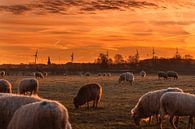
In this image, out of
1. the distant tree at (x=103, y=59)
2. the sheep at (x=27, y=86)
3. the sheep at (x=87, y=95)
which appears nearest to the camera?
the sheep at (x=87, y=95)

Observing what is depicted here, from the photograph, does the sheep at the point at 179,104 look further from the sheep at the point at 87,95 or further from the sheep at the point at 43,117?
the sheep at the point at 87,95

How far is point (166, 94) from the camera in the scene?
17.2 metres

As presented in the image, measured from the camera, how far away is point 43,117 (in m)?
9.91

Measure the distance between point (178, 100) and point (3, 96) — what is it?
8131 mm

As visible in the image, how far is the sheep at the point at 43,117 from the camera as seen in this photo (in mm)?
9914

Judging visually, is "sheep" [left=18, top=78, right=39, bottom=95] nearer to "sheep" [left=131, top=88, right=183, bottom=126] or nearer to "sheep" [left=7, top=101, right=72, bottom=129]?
"sheep" [left=131, top=88, right=183, bottom=126]

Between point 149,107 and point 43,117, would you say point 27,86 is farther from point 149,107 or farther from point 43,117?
point 43,117

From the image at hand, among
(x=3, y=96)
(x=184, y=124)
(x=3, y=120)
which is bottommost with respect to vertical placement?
(x=184, y=124)

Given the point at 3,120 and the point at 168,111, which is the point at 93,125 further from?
the point at 3,120

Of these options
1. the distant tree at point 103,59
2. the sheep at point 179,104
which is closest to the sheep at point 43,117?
the sheep at point 179,104

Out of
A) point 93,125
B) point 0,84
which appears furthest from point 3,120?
point 0,84

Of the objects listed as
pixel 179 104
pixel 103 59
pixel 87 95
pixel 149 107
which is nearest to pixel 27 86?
pixel 87 95

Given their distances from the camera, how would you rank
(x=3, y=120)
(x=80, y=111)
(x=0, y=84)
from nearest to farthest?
1. (x=3, y=120)
2. (x=80, y=111)
3. (x=0, y=84)

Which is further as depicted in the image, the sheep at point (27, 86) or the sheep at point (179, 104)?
the sheep at point (27, 86)
